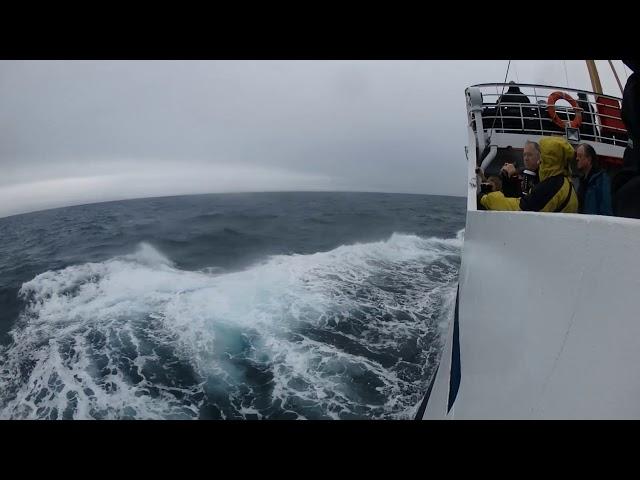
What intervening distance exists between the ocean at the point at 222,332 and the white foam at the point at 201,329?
0.03 metres

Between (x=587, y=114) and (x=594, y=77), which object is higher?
(x=594, y=77)

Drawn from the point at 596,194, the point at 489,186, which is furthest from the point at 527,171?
the point at 489,186

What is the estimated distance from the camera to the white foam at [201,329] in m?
5.48

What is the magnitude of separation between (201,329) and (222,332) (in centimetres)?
52

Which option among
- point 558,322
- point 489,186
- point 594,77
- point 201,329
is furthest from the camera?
point 201,329

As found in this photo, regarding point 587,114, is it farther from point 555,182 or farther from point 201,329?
point 201,329

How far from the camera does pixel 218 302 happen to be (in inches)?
350

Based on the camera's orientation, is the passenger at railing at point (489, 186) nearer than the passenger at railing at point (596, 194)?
No

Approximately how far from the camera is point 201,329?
7477mm

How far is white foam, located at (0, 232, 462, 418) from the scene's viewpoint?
5484 mm

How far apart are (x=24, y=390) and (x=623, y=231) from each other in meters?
8.10

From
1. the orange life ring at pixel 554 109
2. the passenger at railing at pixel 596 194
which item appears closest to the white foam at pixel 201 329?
the passenger at railing at pixel 596 194

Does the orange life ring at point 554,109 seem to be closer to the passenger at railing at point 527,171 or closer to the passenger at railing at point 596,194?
the passenger at railing at point 527,171

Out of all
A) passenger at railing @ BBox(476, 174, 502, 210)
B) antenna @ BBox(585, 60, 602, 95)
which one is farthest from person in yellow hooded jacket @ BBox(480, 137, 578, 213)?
antenna @ BBox(585, 60, 602, 95)
